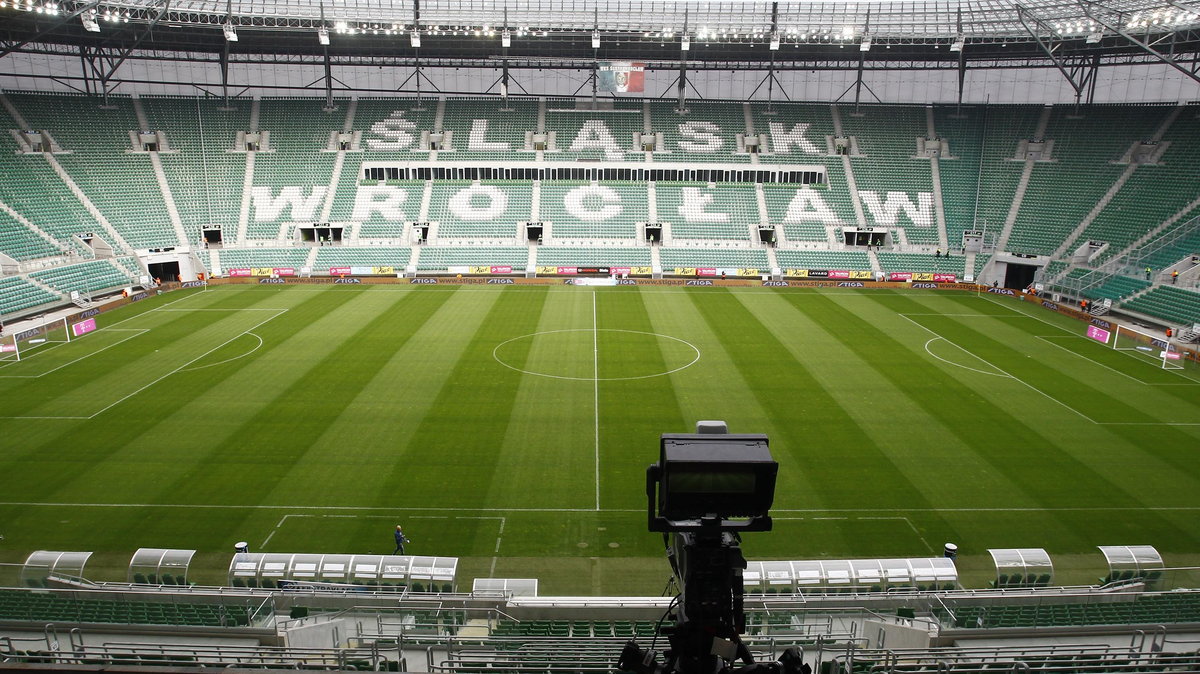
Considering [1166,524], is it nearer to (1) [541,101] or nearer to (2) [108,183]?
(1) [541,101]

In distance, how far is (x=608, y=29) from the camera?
54.9 meters

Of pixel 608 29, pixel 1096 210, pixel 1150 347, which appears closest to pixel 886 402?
pixel 1150 347

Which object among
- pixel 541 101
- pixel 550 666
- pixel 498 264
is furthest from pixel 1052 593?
pixel 541 101

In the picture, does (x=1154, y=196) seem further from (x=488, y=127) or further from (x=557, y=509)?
(x=488, y=127)

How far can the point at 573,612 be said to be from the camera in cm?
1240

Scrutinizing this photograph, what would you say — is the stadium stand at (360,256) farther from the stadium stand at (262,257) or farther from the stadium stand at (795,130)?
the stadium stand at (795,130)

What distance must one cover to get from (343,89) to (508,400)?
4598cm

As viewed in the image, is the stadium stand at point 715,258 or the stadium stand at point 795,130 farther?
the stadium stand at point 795,130

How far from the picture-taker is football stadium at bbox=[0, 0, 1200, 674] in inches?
469

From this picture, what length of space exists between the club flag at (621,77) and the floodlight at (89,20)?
33854 mm

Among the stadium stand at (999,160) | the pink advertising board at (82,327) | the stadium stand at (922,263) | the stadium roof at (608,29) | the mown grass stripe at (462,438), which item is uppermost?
the stadium roof at (608,29)

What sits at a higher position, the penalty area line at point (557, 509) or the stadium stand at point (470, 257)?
the stadium stand at point (470, 257)

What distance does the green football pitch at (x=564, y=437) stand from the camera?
17.5 m

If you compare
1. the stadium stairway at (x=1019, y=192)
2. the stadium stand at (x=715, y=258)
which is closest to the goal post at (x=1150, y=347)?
the stadium stairway at (x=1019, y=192)
